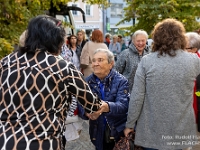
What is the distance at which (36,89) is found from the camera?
1767 millimetres

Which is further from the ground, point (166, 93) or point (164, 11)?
point (164, 11)

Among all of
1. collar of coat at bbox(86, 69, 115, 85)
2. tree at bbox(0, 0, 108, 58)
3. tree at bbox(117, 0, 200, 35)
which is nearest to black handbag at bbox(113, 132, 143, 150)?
collar of coat at bbox(86, 69, 115, 85)

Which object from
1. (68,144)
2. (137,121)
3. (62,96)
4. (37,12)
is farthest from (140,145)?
(37,12)

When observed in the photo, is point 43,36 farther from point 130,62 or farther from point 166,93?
point 130,62

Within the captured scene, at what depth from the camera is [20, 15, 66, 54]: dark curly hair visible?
1831 mm

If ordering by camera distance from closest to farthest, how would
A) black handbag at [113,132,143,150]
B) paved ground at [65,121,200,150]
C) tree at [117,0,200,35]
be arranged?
black handbag at [113,132,143,150] → paved ground at [65,121,200,150] → tree at [117,0,200,35]

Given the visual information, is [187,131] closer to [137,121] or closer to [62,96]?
[137,121]

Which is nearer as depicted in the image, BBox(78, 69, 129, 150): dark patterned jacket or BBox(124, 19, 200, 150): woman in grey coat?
BBox(124, 19, 200, 150): woman in grey coat

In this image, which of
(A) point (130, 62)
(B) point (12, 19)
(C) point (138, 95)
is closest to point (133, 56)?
(A) point (130, 62)

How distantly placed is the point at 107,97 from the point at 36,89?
1.14 m

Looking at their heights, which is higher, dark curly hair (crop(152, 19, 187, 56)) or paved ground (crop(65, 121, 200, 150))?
dark curly hair (crop(152, 19, 187, 56))

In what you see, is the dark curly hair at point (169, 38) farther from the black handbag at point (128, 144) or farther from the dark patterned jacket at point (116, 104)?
the black handbag at point (128, 144)

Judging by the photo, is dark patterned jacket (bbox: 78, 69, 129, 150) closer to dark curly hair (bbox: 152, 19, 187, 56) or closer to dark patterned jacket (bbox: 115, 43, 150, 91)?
dark curly hair (bbox: 152, 19, 187, 56)

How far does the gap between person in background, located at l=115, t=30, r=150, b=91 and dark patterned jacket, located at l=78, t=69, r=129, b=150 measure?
1536mm
